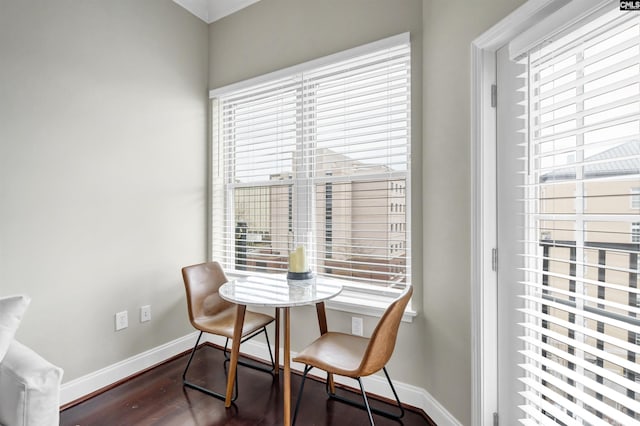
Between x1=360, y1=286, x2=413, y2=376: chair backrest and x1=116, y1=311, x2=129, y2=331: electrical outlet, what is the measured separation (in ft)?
5.81

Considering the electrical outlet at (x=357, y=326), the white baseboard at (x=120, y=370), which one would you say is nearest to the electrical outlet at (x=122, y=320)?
the white baseboard at (x=120, y=370)

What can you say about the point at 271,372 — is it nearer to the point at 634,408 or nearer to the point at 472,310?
the point at 472,310

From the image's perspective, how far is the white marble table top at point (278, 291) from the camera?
163 centimetres

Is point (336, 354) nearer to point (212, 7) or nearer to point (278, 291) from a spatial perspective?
point (278, 291)

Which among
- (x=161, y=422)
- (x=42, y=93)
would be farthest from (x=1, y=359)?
(x=42, y=93)

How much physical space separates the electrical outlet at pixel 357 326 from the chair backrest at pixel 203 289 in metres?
0.98

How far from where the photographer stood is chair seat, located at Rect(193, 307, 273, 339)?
6.55 feet

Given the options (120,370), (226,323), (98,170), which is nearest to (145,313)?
(120,370)

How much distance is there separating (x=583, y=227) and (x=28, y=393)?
2024 mm

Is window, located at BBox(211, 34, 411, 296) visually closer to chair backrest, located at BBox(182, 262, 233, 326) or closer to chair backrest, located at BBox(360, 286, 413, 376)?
chair backrest, located at BBox(182, 262, 233, 326)

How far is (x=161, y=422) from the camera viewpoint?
1.77 metres

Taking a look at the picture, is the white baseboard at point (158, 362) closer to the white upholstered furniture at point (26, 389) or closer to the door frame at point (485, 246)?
the door frame at point (485, 246)

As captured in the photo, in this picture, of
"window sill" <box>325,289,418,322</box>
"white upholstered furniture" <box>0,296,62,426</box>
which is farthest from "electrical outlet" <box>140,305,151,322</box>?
"window sill" <box>325,289,418,322</box>

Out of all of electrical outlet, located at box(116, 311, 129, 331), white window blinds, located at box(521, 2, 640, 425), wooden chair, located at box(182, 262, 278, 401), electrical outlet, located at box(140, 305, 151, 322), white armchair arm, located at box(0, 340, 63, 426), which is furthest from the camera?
electrical outlet, located at box(140, 305, 151, 322)
